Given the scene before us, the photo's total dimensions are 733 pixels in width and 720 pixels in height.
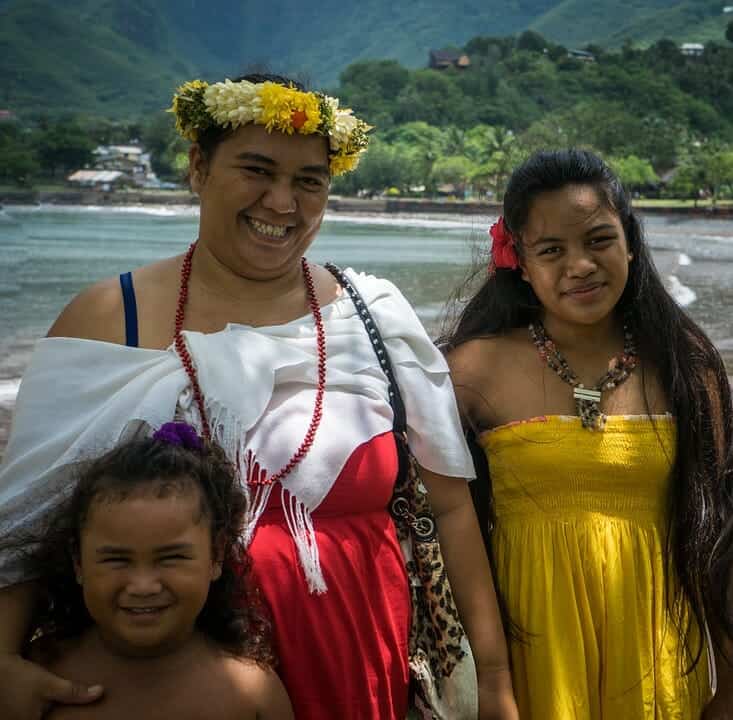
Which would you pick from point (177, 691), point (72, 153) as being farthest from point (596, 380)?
point (72, 153)

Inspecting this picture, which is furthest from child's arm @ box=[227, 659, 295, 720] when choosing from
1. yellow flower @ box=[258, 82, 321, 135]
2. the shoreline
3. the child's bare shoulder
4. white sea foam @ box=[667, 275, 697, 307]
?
the shoreline

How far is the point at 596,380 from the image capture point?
238 cm

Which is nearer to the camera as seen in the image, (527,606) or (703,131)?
(527,606)

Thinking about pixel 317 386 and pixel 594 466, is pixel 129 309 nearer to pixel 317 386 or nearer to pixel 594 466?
pixel 317 386

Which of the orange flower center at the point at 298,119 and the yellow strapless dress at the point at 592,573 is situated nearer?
the orange flower center at the point at 298,119

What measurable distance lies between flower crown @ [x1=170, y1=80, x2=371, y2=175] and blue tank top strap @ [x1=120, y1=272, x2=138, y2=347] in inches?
13.2

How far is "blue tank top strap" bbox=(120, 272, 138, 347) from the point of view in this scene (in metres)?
2.04

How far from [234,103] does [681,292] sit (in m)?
14.6

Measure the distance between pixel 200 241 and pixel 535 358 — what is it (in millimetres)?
827

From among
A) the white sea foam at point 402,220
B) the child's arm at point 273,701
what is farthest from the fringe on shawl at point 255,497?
the white sea foam at point 402,220

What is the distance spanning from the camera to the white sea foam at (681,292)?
47.0 feet

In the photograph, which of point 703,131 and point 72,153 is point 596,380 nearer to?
point 72,153

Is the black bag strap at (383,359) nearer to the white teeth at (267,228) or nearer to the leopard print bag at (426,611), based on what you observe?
the leopard print bag at (426,611)

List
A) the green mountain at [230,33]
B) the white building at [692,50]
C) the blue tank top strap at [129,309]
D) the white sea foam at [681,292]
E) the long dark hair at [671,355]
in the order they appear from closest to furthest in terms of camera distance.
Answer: the blue tank top strap at [129,309]
the long dark hair at [671,355]
the white sea foam at [681,292]
the white building at [692,50]
the green mountain at [230,33]
